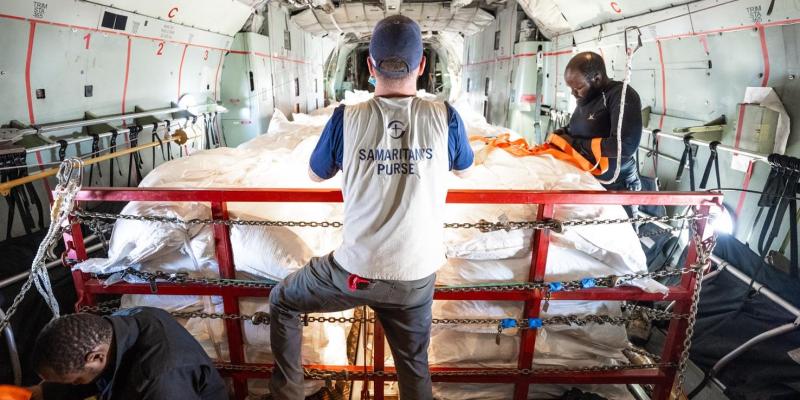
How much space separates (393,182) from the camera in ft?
5.63

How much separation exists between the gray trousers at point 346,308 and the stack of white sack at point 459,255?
0.33 meters

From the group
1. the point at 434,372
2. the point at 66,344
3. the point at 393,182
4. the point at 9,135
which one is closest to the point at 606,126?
the point at 434,372

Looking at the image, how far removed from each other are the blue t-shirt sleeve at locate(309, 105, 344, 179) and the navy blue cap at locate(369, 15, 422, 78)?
0.27 metres

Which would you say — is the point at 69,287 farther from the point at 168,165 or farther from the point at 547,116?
the point at 547,116

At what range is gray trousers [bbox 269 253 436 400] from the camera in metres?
1.87

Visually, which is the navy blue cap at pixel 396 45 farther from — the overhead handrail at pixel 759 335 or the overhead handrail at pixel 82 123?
the overhead handrail at pixel 82 123

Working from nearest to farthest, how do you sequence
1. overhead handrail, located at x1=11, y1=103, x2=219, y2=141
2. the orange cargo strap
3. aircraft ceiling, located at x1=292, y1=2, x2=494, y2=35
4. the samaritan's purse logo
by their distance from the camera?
the samaritan's purse logo, the orange cargo strap, overhead handrail, located at x1=11, y1=103, x2=219, y2=141, aircraft ceiling, located at x1=292, y1=2, x2=494, y2=35

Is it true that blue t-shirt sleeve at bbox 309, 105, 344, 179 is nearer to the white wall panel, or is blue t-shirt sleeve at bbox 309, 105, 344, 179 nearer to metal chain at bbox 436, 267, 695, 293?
metal chain at bbox 436, 267, 695, 293

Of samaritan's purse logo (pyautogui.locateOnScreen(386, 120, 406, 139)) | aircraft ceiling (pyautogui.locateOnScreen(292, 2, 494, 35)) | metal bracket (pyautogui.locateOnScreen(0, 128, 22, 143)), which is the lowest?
metal bracket (pyautogui.locateOnScreen(0, 128, 22, 143))

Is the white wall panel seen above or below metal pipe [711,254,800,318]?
above

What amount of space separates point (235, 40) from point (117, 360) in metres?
6.89

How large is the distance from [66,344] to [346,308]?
1094mm

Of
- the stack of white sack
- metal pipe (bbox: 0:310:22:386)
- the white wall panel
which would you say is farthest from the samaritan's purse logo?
the white wall panel

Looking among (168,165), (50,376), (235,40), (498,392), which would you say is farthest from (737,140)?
(235,40)
